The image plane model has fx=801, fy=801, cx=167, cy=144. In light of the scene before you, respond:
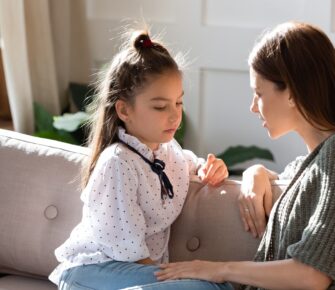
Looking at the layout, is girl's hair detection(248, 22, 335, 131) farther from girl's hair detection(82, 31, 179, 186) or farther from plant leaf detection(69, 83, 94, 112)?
plant leaf detection(69, 83, 94, 112)

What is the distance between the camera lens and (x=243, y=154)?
10.2ft

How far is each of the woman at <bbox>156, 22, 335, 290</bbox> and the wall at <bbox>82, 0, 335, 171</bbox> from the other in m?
1.20

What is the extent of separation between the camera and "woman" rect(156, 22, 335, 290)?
168cm

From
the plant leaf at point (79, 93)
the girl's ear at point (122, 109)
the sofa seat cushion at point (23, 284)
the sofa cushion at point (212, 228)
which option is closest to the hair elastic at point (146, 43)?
the girl's ear at point (122, 109)

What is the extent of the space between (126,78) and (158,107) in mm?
106

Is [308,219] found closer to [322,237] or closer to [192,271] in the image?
[322,237]

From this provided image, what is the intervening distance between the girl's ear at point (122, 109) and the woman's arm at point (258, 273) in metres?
0.37

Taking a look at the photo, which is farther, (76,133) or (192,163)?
(76,133)

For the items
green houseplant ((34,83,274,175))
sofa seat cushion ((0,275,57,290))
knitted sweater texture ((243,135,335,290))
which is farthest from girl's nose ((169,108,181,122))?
green houseplant ((34,83,274,175))

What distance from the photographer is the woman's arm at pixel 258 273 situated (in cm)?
168

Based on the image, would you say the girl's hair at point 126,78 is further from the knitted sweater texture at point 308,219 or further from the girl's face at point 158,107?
the knitted sweater texture at point 308,219

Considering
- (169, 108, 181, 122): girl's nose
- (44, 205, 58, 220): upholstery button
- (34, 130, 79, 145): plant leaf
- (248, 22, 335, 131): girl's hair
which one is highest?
(248, 22, 335, 131): girl's hair

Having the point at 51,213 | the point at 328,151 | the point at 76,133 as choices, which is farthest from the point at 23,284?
the point at 76,133

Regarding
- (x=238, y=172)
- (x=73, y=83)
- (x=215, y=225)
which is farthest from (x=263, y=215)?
(x=73, y=83)
